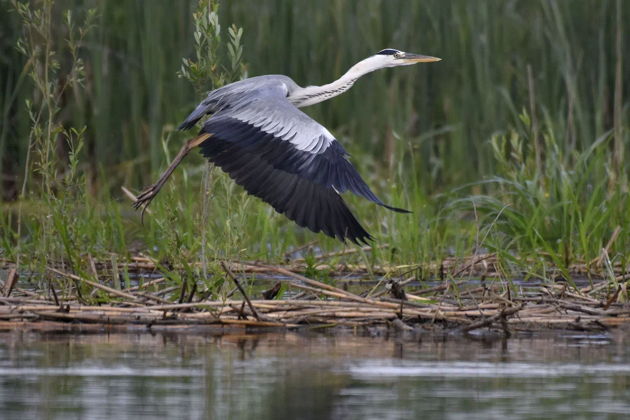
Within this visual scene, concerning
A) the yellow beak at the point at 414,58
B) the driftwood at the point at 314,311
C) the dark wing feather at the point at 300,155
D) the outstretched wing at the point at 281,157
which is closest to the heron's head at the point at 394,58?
the yellow beak at the point at 414,58

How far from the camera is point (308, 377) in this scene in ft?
16.4

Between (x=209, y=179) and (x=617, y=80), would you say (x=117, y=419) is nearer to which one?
(x=209, y=179)

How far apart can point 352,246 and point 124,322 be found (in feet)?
9.58

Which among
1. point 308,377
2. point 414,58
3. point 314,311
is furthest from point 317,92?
point 308,377

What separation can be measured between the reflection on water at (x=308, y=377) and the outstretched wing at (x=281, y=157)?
3.41 ft

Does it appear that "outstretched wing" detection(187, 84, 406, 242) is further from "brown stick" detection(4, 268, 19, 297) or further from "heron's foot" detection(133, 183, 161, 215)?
"brown stick" detection(4, 268, 19, 297)

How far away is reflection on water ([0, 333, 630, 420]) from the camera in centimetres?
436

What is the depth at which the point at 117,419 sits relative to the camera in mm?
4164

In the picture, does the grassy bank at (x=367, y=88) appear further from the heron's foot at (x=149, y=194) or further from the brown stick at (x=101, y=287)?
the brown stick at (x=101, y=287)

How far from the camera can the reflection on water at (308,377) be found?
4.36m

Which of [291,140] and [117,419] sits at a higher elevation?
[291,140]

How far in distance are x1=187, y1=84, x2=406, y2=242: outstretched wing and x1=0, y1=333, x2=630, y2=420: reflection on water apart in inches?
40.9

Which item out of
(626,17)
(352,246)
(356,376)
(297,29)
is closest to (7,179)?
(297,29)

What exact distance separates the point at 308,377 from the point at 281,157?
210 cm
